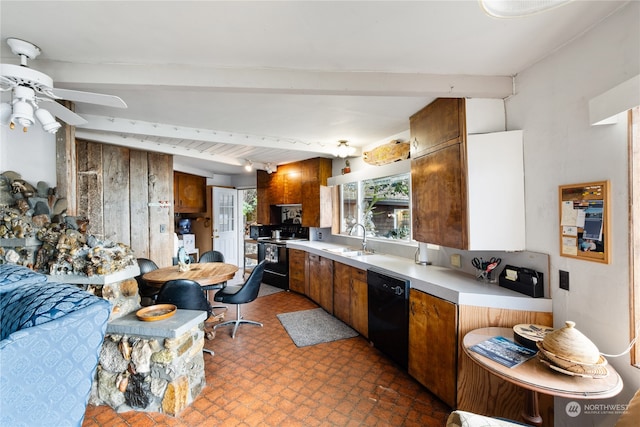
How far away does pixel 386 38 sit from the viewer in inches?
62.6

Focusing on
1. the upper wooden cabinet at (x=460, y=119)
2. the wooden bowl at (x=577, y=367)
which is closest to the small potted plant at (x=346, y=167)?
the upper wooden cabinet at (x=460, y=119)

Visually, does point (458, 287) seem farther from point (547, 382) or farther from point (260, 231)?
point (260, 231)

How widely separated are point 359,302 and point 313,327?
2.40ft

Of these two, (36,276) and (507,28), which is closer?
(507,28)

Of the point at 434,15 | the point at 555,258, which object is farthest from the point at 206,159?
the point at 555,258

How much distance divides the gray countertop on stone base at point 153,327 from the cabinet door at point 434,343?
1.79 meters

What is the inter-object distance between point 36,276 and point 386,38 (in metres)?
2.54

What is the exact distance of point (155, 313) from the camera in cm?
215

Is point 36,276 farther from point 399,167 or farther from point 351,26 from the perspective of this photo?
point 399,167

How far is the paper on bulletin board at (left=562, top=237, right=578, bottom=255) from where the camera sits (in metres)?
1.62

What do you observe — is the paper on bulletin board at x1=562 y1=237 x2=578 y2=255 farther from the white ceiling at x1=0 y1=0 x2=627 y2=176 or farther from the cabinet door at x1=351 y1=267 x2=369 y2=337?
the cabinet door at x1=351 y1=267 x2=369 y2=337

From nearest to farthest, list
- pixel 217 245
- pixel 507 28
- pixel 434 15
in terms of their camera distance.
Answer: pixel 434 15, pixel 507 28, pixel 217 245

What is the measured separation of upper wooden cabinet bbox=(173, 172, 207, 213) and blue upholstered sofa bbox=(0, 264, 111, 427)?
4.52 m

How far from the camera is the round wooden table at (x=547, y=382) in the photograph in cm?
117
